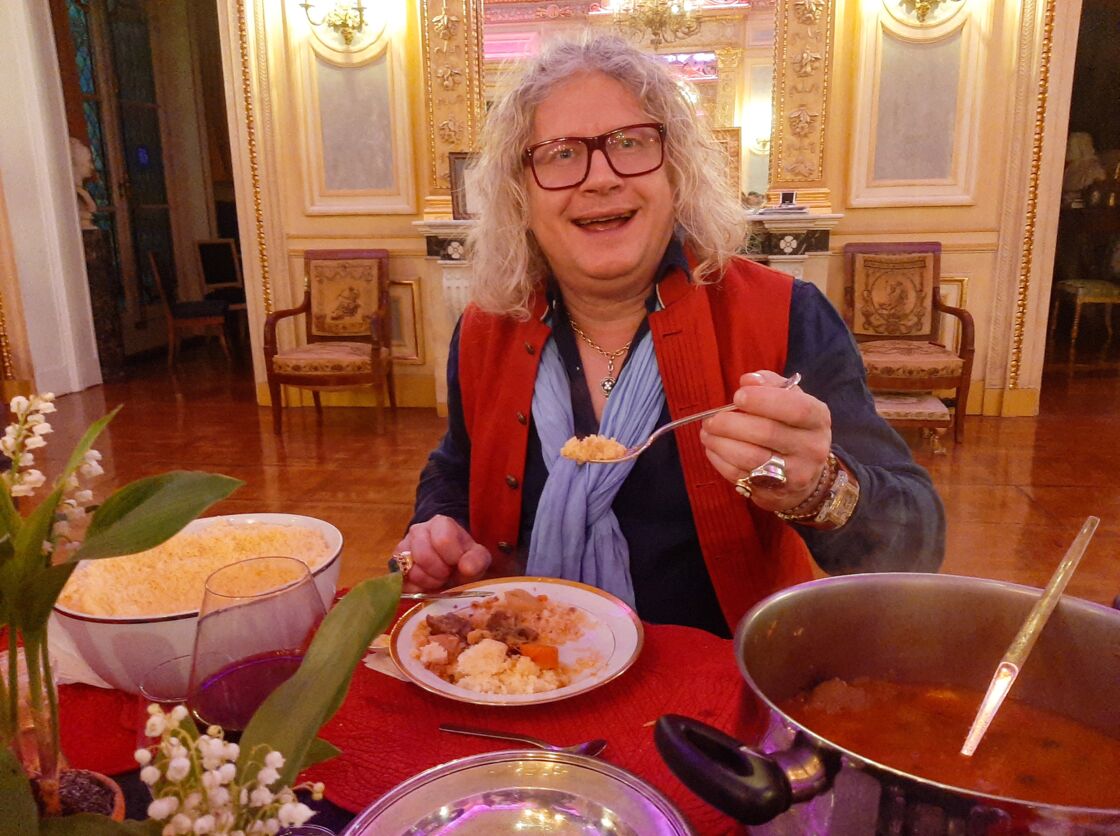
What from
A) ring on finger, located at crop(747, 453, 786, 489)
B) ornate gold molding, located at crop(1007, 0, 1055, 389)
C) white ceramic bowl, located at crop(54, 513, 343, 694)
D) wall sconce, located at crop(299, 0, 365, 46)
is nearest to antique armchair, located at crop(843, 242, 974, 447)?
ornate gold molding, located at crop(1007, 0, 1055, 389)

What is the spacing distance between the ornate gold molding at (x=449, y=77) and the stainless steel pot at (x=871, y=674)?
14.6 feet

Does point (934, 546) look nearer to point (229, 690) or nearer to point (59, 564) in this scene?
point (229, 690)

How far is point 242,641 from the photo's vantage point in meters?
0.60

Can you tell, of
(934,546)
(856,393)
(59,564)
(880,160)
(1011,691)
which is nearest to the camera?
(59,564)

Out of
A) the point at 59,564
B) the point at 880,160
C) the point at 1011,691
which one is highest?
the point at 880,160

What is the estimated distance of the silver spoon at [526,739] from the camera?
696 mm

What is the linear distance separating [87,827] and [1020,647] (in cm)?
55

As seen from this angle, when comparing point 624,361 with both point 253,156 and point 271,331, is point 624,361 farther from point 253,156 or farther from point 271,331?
point 253,156

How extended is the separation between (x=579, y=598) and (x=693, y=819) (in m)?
0.39

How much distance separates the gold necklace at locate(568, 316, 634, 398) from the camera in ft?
4.72

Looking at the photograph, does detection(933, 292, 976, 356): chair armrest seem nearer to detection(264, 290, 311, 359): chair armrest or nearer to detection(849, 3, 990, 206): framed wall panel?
detection(849, 3, 990, 206): framed wall panel

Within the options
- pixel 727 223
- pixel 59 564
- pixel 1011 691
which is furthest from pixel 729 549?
pixel 59 564

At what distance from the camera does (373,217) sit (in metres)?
5.13

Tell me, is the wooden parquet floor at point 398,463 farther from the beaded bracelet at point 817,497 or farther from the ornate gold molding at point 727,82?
the ornate gold molding at point 727,82
